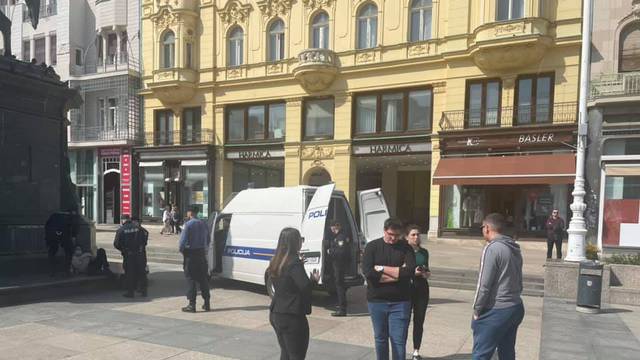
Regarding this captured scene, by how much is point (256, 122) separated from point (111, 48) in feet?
39.1

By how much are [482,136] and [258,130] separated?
11.8m

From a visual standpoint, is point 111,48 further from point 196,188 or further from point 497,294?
point 497,294

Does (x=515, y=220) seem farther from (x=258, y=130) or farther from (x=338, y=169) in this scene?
(x=258, y=130)

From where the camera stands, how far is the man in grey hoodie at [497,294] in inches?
169

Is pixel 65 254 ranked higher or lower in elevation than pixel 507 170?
lower

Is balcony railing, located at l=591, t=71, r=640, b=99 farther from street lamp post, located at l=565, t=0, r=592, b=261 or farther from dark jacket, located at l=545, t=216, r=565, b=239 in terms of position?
street lamp post, located at l=565, t=0, r=592, b=261

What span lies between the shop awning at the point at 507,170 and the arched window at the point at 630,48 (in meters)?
3.84

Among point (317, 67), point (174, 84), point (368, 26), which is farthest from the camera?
point (174, 84)

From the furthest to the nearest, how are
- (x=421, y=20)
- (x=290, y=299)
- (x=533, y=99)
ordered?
(x=421, y=20), (x=533, y=99), (x=290, y=299)

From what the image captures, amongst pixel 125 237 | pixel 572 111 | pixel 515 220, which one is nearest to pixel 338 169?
pixel 515 220

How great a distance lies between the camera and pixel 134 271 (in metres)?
9.40

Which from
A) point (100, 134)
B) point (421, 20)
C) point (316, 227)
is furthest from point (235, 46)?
point (316, 227)

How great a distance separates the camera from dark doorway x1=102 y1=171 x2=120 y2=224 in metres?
29.9

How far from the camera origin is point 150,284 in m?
10.9
